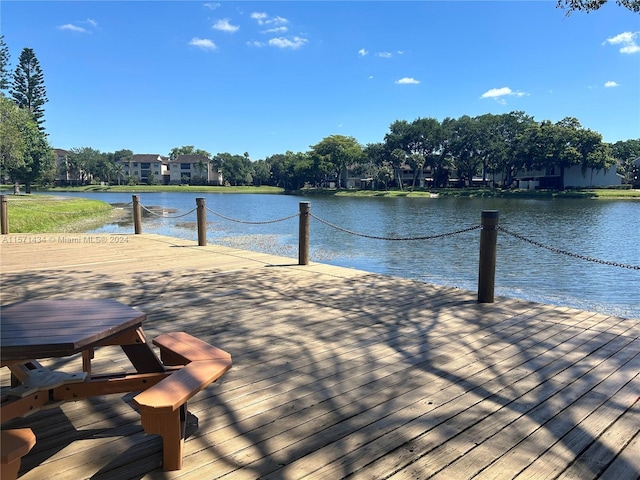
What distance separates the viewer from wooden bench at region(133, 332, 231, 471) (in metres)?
1.77

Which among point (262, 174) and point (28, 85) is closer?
point (28, 85)

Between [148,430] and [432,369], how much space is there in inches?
80.5

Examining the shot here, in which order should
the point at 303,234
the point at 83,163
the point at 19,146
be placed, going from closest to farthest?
the point at 303,234 → the point at 19,146 → the point at 83,163

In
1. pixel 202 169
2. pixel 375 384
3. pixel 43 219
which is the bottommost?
pixel 43 219

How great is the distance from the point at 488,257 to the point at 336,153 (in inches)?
3558

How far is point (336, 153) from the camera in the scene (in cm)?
9350

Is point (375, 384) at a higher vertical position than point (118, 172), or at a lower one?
lower

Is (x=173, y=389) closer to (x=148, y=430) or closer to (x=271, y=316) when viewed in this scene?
(x=148, y=430)

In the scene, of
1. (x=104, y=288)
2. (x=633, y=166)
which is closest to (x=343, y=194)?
(x=633, y=166)

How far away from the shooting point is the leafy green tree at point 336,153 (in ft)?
303

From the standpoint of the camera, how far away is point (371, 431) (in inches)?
91.9

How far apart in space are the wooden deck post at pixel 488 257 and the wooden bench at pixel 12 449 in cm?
463

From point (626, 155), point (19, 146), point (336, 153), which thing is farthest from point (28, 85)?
point (626, 155)

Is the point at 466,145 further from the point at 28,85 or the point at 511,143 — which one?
the point at 28,85
